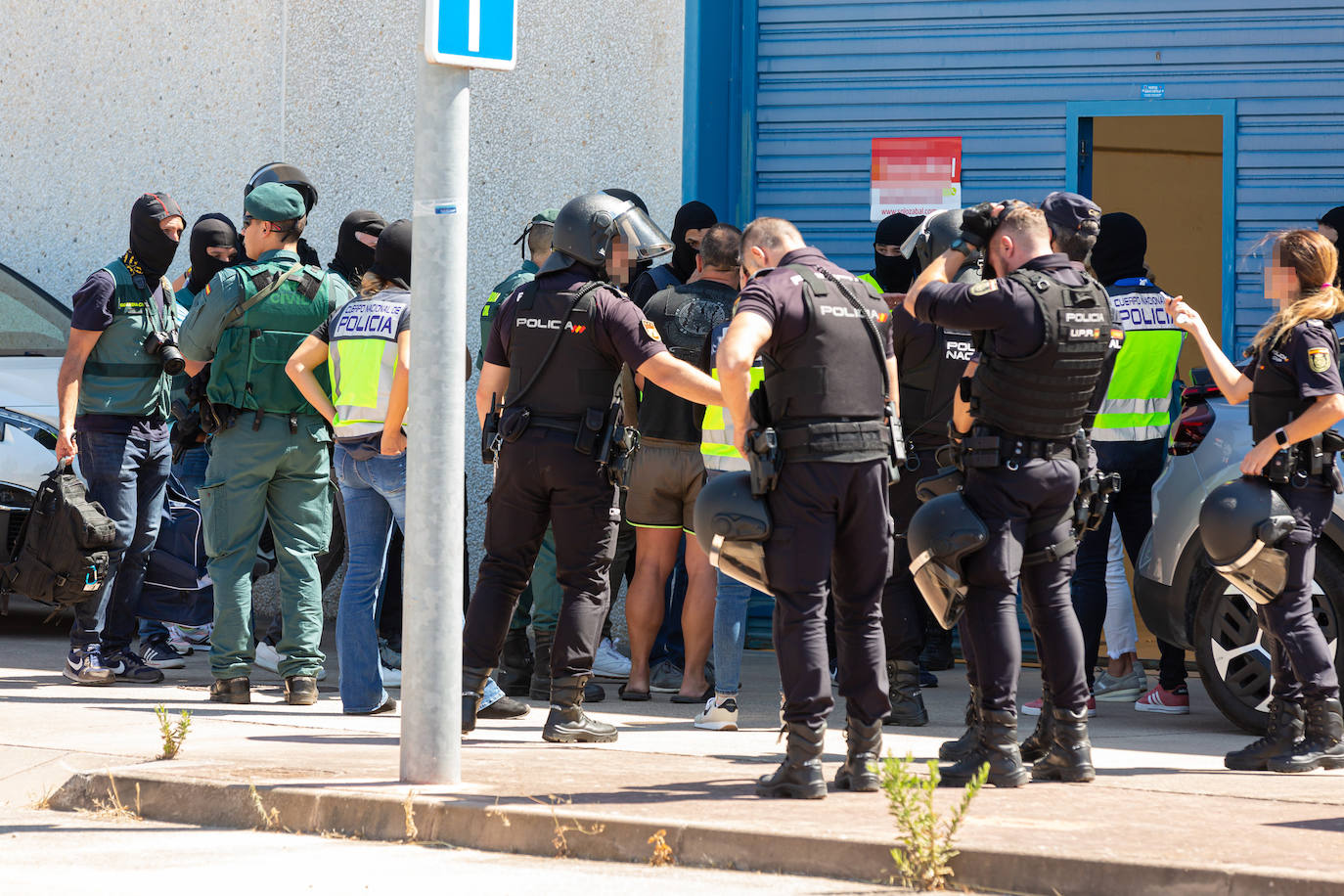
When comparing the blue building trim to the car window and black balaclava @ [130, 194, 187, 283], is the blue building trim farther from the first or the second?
the car window

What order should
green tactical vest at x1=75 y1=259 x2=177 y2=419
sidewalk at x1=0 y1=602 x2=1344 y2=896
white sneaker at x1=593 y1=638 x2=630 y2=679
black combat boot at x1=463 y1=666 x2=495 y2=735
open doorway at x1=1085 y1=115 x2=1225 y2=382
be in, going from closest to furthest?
sidewalk at x1=0 y1=602 x2=1344 y2=896, black combat boot at x1=463 y1=666 x2=495 y2=735, green tactical vest at x1=75 y1=259 x2=177 y2=419, white sneaker at x1=593 y1=638 x2=630 y2=679, open doorway at x1=1085 y1=115 x2=1225 y2=382

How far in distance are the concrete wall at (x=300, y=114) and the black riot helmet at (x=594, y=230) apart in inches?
139

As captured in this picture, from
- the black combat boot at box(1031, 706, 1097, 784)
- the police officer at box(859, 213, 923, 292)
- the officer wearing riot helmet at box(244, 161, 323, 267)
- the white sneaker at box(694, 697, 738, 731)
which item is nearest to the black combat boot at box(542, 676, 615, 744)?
the white sneaker at box(694, 697, 738, 731)

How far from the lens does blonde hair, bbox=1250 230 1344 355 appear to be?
6.27 metres

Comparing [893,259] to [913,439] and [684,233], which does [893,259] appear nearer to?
[684,233]

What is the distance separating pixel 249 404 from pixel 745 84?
4.00 metres

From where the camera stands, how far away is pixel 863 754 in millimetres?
5766

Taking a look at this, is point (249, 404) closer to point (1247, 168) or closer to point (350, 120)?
point (350, 120)

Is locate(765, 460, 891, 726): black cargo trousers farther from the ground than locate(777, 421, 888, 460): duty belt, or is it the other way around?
locate(777, 421, 888, 460): duty belt

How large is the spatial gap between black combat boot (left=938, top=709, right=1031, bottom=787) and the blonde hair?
66.1 inches

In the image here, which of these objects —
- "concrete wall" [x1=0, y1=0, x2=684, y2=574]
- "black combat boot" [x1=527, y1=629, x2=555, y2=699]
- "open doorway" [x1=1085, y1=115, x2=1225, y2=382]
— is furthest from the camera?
"open doorway" [x1=1085, y1=115, x2=1225, y2=382]

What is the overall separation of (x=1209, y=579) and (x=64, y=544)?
5051mm

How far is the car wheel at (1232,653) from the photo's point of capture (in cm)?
710

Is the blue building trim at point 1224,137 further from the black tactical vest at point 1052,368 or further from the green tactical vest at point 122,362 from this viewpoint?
the green tactical vest at point 122,362
